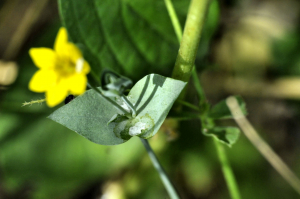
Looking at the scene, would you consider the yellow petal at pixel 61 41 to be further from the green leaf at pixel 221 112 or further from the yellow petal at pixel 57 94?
the green leaf at pixel 221 112

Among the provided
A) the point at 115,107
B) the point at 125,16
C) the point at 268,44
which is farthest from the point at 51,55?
the point at 268,44

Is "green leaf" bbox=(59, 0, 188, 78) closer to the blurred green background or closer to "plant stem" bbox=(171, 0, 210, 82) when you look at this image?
the blurred green background

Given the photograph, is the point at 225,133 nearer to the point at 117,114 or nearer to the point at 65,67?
the point at 117,114

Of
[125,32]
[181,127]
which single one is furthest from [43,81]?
[181,127]

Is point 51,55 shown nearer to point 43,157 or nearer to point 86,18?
point 86,18

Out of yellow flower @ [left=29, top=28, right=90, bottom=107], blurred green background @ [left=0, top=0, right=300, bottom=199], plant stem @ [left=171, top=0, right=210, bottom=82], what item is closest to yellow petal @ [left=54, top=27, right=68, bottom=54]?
yellow flower @ [left=29, top=28, right=90, bottom=107]

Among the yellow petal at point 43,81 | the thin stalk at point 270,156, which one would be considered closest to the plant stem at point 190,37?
the yellow petal at point 43,81

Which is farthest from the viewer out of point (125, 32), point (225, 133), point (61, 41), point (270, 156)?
point (270, 156)
